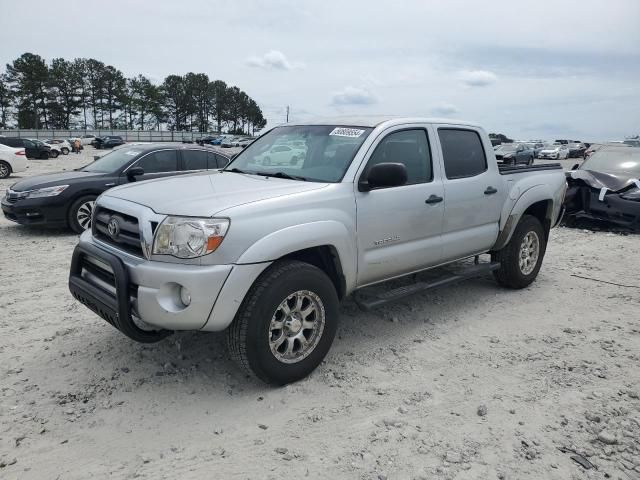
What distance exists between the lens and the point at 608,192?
364 inches

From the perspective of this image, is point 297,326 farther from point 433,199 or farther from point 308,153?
point 433,199

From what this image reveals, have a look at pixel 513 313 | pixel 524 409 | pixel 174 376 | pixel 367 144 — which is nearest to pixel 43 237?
pixel 174 376

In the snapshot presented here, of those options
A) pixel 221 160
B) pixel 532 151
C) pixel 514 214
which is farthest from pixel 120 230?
pixel 532 151

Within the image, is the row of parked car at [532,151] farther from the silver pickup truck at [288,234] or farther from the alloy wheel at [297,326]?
the alloy wheel at [297,326]

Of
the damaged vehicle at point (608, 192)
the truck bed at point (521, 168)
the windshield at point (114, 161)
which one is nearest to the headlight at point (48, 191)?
the windshield at point (114, 161)

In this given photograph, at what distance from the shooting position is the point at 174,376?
3.64m

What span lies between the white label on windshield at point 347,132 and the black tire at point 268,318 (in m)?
1.27

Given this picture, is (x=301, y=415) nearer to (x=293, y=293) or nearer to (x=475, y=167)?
(x=293, y=293)

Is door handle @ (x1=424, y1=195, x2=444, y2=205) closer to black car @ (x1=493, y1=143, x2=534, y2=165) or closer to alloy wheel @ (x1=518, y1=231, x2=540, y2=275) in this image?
alloy wheel @ (x1=518, y1=231, x2=540, y2=275)

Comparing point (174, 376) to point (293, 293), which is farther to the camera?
point (174, 376)

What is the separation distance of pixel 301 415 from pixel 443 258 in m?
2.14

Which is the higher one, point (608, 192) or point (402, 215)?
point (402, 215)

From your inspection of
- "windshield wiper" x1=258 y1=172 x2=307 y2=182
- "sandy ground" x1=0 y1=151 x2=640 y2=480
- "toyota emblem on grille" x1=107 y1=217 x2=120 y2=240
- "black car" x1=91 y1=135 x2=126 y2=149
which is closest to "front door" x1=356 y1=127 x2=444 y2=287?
"windshield wiper" x1=258 y1=172 x2=307 y2=182

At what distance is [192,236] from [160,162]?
20.3 feet
